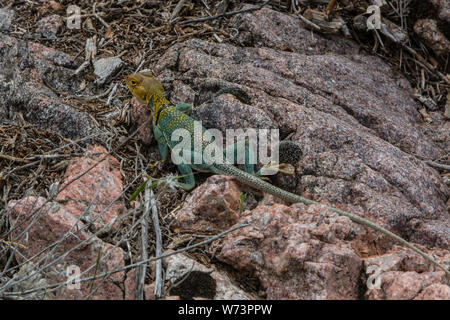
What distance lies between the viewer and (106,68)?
16.1ft

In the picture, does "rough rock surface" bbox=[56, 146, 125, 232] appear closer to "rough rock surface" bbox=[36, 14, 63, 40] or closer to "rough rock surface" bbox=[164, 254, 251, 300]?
"rough rock surface" bbox=[164, 254, 251, 300]

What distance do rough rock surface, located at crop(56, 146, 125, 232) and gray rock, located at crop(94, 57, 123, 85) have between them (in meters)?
0.98

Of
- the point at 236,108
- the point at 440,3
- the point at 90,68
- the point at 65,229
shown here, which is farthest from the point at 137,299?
the point at 440,3

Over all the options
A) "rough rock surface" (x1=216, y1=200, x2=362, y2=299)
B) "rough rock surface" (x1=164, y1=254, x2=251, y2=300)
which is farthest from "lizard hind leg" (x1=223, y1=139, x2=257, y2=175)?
"rough rock surface" (x1=164, y1=254, x2=251, y2=300)

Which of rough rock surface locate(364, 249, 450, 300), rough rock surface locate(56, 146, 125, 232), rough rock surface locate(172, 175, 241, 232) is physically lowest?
rough rock surface locate(56, 146, 125, 232)

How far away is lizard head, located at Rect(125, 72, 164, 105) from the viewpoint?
14.2 feet

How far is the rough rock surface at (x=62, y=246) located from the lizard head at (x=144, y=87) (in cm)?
129

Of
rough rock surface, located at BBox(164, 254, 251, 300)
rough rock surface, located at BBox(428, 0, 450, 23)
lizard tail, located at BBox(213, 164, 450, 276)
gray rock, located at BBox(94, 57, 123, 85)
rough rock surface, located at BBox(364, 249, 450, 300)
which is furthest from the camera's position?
rough rock surface, located at BBox(428, 0, 450, 23)

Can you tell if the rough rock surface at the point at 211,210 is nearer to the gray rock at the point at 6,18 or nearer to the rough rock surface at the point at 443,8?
the gray rock at the point at 6,18

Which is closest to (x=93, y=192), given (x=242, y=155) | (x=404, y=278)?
(x=242, y=155)

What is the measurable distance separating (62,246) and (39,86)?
190cm

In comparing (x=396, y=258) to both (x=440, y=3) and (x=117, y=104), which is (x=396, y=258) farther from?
(x=440, y=3)

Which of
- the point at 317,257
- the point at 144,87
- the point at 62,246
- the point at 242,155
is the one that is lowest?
the point at 62,246

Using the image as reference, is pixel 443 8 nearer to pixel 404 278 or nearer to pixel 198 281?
pixel 404 278
